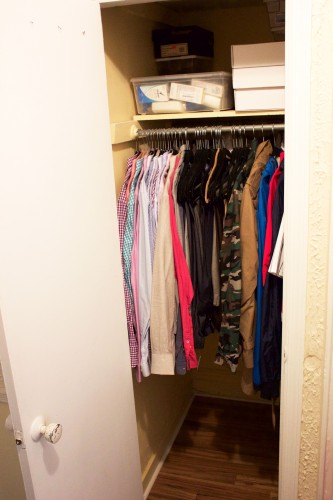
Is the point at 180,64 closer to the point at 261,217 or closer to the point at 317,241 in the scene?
the point at 261,217

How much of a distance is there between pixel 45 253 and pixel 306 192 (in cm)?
64

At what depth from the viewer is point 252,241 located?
1.51m

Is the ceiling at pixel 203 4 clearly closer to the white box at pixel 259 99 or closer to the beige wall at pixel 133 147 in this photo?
the beige wall at pixel 133 147

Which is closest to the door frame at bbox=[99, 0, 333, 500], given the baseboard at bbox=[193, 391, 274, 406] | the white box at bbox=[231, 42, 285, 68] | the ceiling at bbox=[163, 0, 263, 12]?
the white box at bbox=[231, 42, 285, 68]

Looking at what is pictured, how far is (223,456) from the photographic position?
2.25m

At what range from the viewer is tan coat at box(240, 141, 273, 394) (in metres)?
1.50

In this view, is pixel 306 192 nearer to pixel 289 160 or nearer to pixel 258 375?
pixel 289 160

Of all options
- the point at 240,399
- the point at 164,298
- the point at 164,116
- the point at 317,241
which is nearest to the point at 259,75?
Answer: the point at 164,116

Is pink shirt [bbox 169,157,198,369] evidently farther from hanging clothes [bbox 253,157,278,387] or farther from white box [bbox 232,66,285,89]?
white box [bbox 232,66,285,89]

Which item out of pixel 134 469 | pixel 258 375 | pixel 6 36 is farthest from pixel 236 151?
pixel 134 469

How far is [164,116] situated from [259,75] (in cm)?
37

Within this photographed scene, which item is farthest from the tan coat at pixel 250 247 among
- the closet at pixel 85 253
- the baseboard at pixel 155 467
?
the baseboard at pixel 155 467

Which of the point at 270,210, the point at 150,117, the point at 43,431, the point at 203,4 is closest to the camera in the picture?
the point at 43,431

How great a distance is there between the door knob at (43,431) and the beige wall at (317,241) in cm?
67
